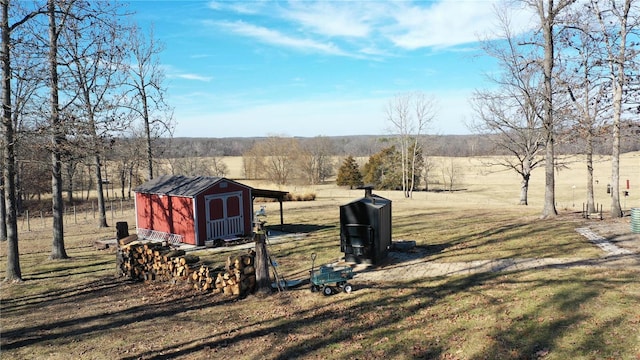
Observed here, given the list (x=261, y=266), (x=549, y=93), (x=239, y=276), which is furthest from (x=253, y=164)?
(x=261, y=266)

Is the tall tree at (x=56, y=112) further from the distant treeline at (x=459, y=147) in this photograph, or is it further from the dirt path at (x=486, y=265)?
the distant treeline at (x=459, y=147)

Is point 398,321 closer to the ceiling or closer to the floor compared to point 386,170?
closer to the floor

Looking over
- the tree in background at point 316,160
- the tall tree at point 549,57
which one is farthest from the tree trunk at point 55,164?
the tree in background at point 316,160

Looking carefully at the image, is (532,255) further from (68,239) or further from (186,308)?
(68,239)

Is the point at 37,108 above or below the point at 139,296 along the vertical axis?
above

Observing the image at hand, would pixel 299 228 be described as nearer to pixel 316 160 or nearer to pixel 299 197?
pixel 299 197

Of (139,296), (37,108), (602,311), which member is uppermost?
(37,108)

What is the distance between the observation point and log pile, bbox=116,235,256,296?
37.0 ft

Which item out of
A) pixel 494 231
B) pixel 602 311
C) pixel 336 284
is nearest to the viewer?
pixel 602 311

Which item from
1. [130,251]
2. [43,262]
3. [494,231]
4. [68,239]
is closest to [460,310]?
[494,231]

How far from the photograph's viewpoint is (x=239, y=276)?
1116cm

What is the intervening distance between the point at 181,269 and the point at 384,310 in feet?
22.2

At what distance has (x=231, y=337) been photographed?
8625 mm

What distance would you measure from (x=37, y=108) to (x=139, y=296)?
671 centimetres
